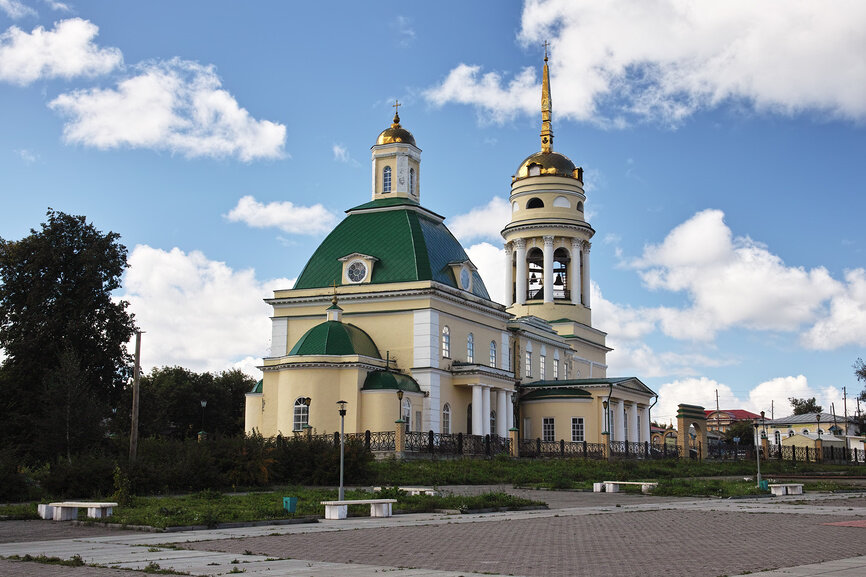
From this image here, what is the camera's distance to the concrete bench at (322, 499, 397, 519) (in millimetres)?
20281

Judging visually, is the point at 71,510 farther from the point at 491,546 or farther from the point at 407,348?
the point at 407,348

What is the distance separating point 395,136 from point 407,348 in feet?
46.5

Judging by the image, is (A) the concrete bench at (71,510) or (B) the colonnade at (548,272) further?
(B) the colonnade at (548,272)

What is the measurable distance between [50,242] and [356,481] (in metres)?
26.2

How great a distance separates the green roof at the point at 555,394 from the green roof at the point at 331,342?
525 inches

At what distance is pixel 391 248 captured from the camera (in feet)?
173

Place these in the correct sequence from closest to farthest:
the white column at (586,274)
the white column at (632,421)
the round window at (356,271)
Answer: the round window at (356,271)
the white column at (632,421)
the white column at (586,274)

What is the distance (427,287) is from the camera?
4981cm

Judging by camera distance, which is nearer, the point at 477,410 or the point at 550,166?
the point at 477,410

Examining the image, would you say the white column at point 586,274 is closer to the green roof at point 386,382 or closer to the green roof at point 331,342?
the green roof at point 386,382

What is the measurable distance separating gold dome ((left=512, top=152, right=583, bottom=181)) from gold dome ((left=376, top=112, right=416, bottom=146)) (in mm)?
17302

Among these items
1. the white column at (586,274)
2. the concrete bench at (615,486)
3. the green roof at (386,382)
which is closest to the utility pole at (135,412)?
the green roof at (386,382)

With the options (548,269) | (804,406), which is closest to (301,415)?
(548,269)

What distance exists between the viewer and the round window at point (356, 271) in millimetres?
52406
